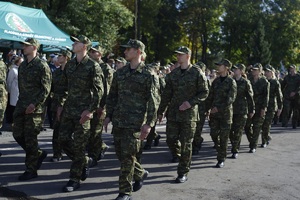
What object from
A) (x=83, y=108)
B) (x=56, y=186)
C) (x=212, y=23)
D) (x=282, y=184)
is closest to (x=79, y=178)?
(x=56, y=186)

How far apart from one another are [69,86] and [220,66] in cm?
353

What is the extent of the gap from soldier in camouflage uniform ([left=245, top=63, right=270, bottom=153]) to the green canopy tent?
7.87 meters

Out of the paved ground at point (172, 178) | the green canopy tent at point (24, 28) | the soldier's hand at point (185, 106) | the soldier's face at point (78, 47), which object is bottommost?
the paved ground at point (172, 178)

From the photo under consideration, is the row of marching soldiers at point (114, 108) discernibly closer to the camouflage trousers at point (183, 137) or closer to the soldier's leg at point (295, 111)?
the camouflage trousers at point (183, 137)

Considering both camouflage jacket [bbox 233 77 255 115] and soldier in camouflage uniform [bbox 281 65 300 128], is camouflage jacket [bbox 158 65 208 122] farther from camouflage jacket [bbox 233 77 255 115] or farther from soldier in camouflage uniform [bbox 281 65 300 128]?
soldier in camouflage uniform [bbox 281 65 300 128]

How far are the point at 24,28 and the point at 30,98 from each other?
31.4 ft

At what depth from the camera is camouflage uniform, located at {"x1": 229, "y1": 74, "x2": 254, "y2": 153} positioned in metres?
9.19

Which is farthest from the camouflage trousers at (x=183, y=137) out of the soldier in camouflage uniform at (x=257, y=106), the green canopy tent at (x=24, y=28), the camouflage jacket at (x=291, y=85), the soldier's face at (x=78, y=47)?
the camouflage jacket at (x=291, y=85)

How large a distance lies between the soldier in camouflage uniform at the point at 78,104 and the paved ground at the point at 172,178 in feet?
1.47

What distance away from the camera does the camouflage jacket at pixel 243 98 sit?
363 inches

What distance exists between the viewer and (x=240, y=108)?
30.2 ft

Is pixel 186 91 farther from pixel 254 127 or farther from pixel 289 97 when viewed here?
pixel 289 97

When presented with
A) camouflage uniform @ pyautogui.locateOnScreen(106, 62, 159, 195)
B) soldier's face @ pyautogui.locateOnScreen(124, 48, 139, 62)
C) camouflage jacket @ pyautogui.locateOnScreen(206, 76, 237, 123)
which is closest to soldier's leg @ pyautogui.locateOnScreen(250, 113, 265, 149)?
camouflage jacket @ pyautogui.locateOnScreen(206, 76, 237, 123)

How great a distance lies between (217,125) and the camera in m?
8.47
